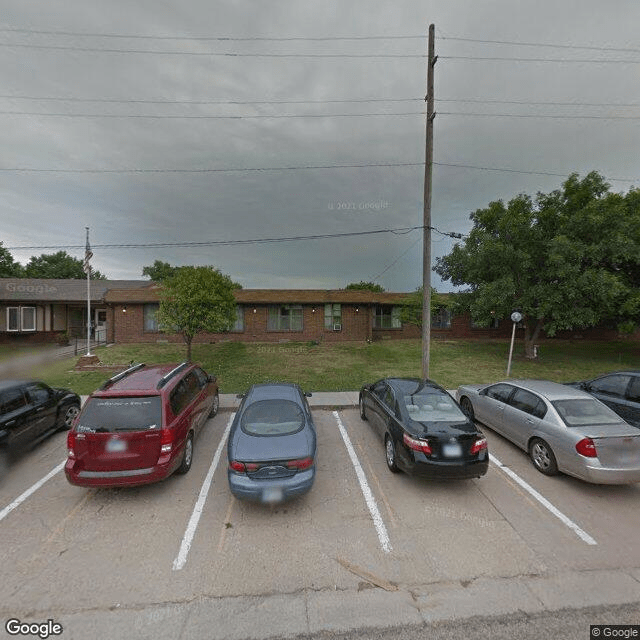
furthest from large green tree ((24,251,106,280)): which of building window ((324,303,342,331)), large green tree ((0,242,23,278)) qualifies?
building window ((324,303,342,331))

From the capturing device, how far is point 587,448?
189 inches

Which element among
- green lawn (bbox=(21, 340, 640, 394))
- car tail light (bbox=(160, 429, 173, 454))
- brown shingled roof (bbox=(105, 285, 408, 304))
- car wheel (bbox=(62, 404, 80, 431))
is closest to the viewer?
car tail light (bbox=(160, 429, 173, 454))

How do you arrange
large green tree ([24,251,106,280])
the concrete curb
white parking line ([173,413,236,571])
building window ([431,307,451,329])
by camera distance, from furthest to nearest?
large green tree ([24,251,106,280])
building window ([431,307,451,329])
white parking line ([173,413,236,571])
the concrete curb

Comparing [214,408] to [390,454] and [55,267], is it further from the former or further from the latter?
[55,267]

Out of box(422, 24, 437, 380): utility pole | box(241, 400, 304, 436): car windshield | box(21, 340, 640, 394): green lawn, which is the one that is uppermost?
box(422, 24, 437, 380): utility pole

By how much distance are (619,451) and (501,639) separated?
12.2ft

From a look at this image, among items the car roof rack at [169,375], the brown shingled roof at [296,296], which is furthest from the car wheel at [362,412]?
the brown shingled roof at [296,296]

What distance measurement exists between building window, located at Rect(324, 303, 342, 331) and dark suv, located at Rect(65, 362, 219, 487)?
1622cm

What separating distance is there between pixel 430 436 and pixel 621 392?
554cm

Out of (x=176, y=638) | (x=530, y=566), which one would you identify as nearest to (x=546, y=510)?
(x=530, y=566)

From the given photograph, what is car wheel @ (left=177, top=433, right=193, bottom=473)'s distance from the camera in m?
5.31

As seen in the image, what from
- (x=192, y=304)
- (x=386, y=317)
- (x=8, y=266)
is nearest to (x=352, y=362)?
(x=192, y=304)

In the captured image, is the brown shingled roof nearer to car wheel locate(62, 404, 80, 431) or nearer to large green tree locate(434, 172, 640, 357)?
large green tree locate(434, 172, 640, 357)

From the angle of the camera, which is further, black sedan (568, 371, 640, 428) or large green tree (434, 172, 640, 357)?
large green tree (434, 172, 640, 357)
